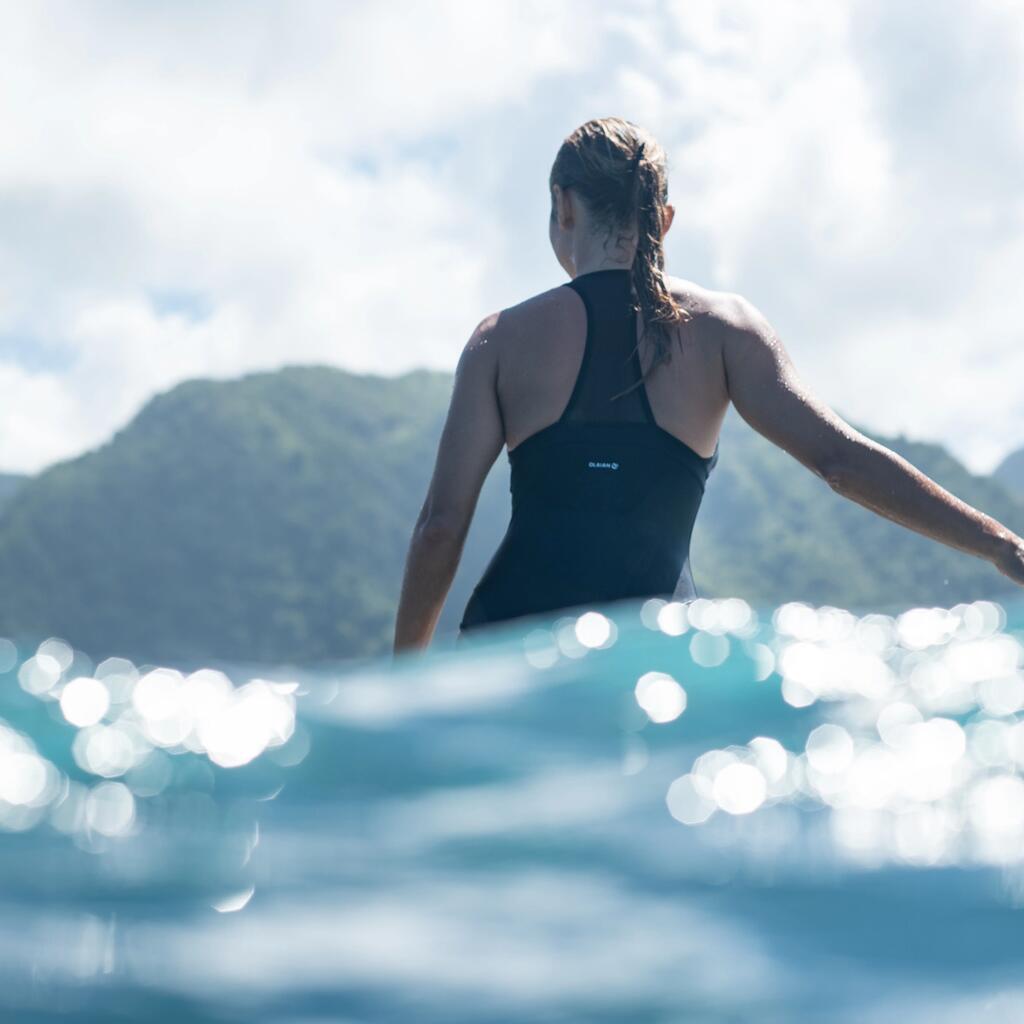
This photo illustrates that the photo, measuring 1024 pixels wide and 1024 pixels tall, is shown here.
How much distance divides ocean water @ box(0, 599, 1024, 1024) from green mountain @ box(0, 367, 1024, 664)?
554 ft

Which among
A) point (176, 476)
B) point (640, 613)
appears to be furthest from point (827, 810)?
point (176, 476)

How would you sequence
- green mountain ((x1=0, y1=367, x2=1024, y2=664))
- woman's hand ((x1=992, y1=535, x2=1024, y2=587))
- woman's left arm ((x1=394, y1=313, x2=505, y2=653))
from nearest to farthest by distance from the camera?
woman's hand ((x1=992, y1=535, x2=1024, y2=587))
woman's left arm ((x1=394, y1=313, x2=505, y2=653))
green mountain ((x1=0, y1=367, x2=1024, y2=664))

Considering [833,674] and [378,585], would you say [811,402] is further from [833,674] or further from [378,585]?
[378,585]

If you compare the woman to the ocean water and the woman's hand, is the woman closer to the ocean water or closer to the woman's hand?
the woman's hand

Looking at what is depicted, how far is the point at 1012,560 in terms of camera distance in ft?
11.6

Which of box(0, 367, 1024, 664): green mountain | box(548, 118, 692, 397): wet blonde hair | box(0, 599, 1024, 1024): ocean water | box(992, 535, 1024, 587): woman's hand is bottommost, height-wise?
box(0, 599, 1024, 1024): ocean water

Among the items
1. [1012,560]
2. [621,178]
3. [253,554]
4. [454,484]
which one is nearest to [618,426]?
[454,484]

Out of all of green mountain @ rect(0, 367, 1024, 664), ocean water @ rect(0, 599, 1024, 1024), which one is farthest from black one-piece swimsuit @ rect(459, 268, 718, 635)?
Result: green mountain @ rect(0, 367, 1024, 664)

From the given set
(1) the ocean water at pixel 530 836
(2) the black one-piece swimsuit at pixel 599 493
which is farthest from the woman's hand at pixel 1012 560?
(1) the ocean water at pixel 530 836

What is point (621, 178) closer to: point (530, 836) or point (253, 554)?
point (530, 836)

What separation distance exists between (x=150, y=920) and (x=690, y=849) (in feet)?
2.43

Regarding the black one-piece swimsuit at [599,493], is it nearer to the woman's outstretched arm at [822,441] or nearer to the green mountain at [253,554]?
the woman's outstretched arm at [822,441]

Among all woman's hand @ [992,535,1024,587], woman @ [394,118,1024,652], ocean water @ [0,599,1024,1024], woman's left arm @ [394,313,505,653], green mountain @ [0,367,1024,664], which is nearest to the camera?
ocean water @ [0,599,1024,1024]

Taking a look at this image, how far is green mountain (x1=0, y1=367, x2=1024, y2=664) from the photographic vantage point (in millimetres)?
179125
